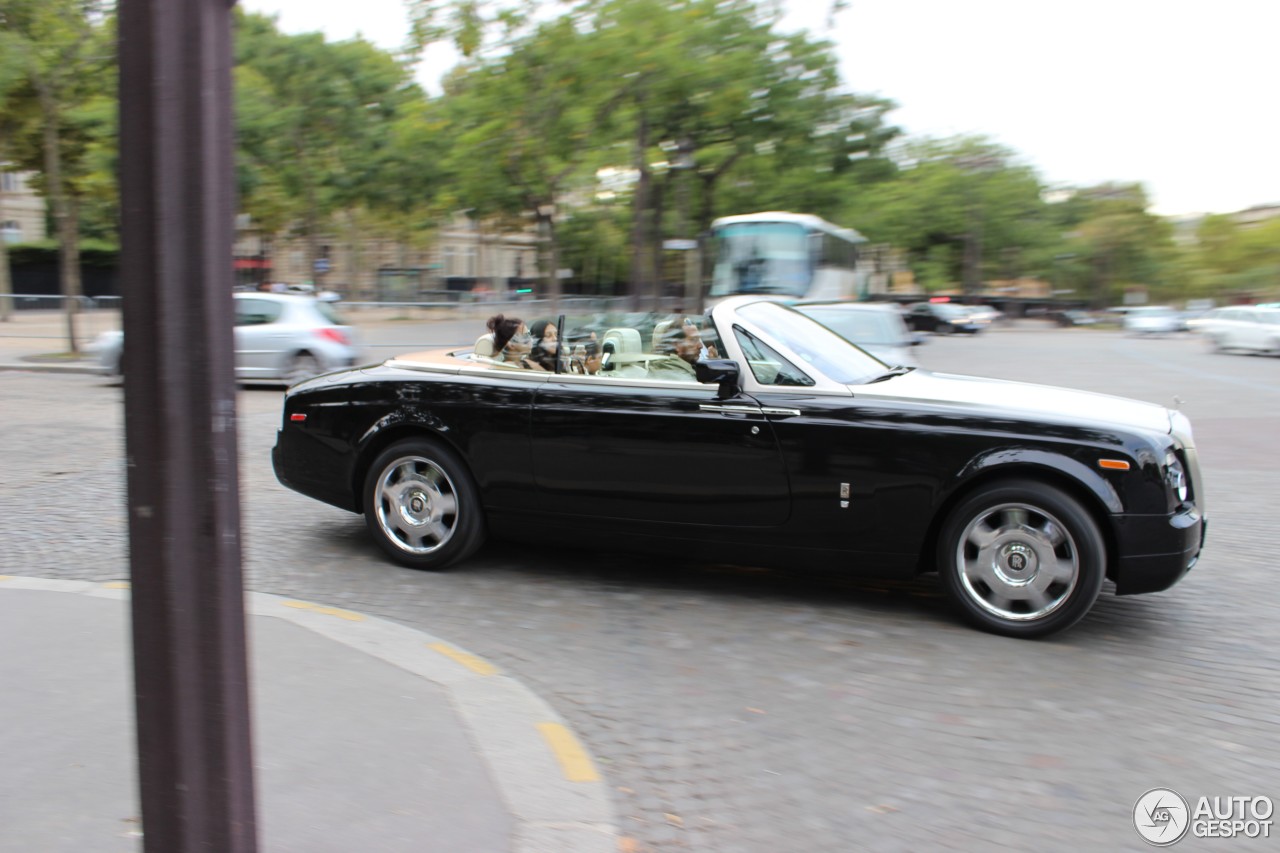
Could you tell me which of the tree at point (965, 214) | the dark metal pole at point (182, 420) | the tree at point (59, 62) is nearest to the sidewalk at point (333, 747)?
the dark metal pole at point (182, 420)

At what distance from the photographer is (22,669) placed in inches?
161

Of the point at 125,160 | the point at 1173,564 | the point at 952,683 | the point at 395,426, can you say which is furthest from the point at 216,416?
the point at 1173,564

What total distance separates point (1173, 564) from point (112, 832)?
13.8 feet

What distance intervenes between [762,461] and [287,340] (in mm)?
11752

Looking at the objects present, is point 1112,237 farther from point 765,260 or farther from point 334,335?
point 334,335

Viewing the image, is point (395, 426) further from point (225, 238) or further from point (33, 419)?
point (33, 419)

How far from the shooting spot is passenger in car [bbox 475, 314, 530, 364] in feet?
19.8

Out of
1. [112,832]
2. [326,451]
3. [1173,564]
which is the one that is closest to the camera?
[112,832]

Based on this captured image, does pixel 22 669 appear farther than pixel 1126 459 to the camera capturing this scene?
No

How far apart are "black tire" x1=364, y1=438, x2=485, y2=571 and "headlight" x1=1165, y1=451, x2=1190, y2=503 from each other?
11.1ft

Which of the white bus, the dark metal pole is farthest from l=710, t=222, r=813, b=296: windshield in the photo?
the dark metal pole

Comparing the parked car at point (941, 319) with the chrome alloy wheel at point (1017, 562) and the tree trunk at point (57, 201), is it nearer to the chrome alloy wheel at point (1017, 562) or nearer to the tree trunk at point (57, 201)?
the tree trunk at point (57, 201)

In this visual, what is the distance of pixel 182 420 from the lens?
2.18m

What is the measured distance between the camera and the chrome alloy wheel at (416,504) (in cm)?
580
